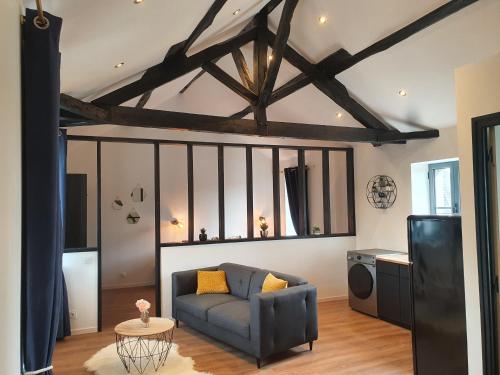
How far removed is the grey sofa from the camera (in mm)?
3838

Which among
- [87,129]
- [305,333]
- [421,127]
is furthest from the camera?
[87,129]

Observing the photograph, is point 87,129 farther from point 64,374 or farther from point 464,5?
point 464,5

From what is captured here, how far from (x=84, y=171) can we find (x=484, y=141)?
6.75m

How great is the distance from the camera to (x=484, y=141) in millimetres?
2691

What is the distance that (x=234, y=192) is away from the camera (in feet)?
27.8

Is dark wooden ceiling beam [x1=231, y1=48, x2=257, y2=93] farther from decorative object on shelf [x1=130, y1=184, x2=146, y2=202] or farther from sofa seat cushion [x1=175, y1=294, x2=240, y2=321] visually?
decorative object on shelf [x1=130, y1=184, x2=146, y2=202]

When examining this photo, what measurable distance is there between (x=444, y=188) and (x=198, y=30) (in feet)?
13.0

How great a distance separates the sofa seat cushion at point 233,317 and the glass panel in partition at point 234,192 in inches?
147

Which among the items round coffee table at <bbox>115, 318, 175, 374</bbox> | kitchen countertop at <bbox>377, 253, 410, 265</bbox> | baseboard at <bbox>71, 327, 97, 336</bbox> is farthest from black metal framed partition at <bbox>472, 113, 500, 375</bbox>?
baseboard at <bbox>71, 327, 97, 336</bbox>

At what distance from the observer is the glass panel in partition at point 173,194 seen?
789 cm

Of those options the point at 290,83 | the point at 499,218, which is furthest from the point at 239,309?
the point at 290,83

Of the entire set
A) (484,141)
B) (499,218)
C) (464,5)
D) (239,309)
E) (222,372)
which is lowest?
(222,372)

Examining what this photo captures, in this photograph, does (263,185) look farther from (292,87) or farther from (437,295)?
(437,295)

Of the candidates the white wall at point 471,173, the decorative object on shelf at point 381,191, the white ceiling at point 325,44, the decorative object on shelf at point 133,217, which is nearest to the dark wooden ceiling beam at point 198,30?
the white ceiling at point 325,44
